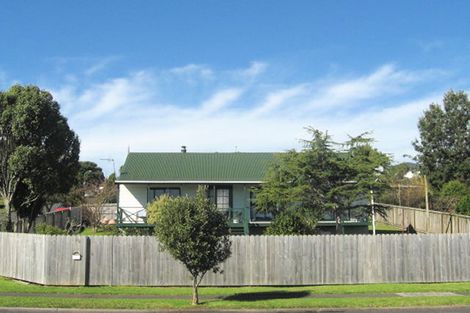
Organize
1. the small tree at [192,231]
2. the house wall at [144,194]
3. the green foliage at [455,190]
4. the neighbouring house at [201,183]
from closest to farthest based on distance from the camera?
the small tree at [192,231], the neighbouring house at [201,183], the house wall at [144,194], the green foliage at [455,190]

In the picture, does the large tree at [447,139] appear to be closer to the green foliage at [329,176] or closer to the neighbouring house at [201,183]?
the neighbouring house at [201,183]

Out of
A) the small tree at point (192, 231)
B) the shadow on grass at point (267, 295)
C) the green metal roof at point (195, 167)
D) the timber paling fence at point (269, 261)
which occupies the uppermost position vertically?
the green metal roof at point (195, 167)

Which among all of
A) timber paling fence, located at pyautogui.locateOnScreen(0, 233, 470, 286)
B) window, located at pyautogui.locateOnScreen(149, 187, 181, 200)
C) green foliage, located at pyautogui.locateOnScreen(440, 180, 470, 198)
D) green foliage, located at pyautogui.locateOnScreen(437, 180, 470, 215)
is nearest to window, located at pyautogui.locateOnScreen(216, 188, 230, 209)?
window, located at pyautogui.locateOnScreen(149, 187, 181, 200)

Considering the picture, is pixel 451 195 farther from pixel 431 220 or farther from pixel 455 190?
pixel 431 220

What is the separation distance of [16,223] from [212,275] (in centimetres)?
1382

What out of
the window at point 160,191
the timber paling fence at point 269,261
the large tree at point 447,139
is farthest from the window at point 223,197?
the large tree at point 447,139

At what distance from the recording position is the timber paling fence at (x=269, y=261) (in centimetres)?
1928

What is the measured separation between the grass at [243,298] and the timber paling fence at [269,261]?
62cm

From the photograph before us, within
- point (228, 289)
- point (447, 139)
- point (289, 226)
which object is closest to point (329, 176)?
point (289, 226)

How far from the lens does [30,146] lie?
91.6 ft

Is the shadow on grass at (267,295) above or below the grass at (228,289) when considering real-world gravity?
below

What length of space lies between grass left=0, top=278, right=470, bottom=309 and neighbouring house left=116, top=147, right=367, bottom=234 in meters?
12.8

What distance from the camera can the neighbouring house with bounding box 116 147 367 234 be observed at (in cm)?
3228

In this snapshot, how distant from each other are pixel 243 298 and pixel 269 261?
3.17 metres
